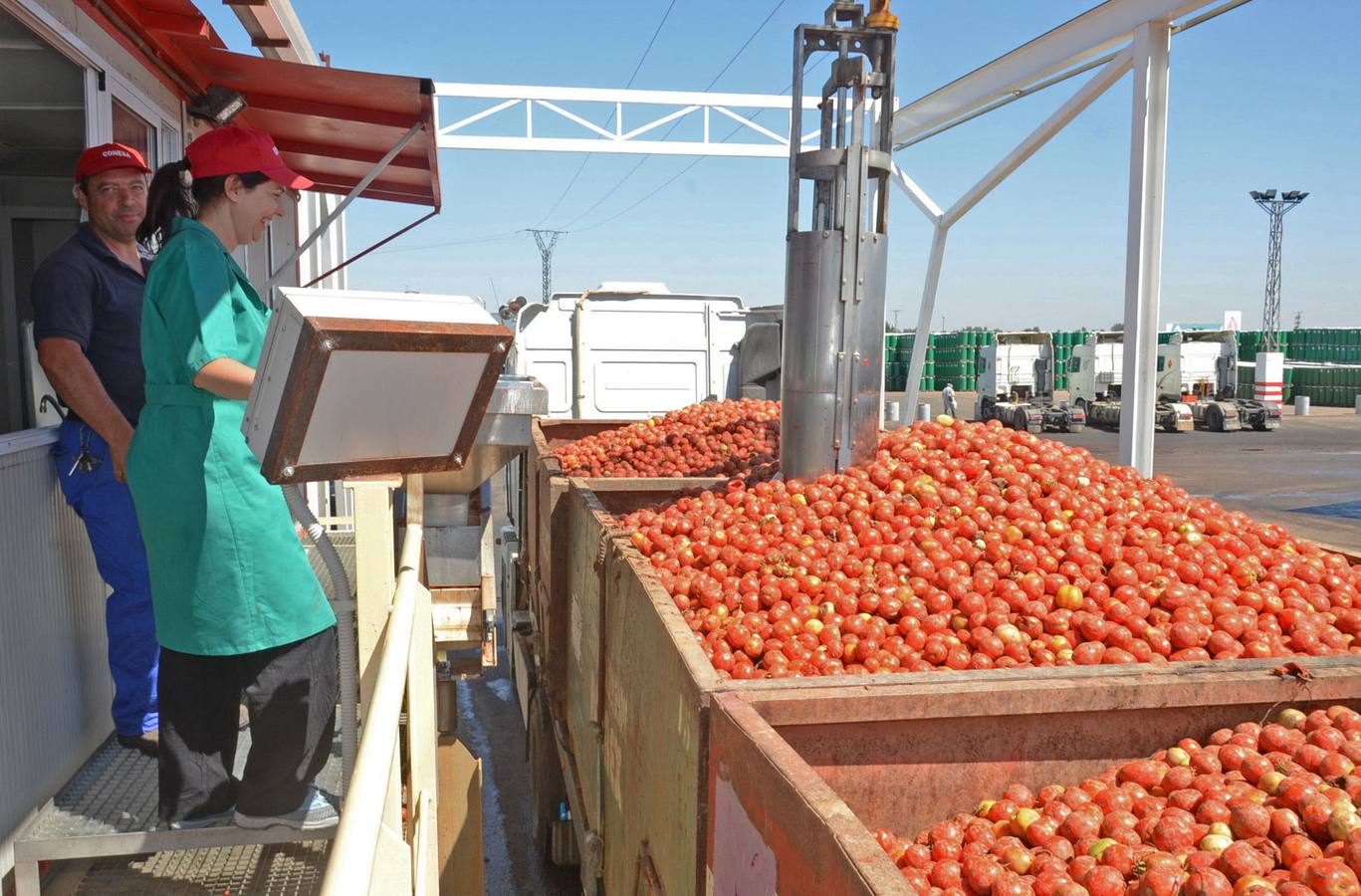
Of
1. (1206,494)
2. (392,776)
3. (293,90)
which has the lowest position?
(1206,494)

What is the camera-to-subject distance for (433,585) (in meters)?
5.66

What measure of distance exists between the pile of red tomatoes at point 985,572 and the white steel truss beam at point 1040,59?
3730 millimetres

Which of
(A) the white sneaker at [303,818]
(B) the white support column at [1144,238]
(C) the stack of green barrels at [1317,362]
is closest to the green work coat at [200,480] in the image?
(A) the white sneaker at [303,818]

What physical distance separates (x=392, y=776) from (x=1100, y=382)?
28561mm

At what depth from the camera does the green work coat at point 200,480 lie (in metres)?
2.43

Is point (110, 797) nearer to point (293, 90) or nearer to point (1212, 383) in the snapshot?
point (293, 90)

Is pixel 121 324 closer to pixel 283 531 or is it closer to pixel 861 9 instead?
pixel 283 531

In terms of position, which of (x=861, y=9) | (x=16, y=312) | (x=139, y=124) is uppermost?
(x=861, y=9)

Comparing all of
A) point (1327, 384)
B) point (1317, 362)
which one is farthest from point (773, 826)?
point (1317, 362)

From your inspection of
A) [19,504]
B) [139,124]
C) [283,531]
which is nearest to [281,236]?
[139,124]

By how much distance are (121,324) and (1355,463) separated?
75.3 ft

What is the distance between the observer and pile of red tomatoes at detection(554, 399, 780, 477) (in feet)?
19.2

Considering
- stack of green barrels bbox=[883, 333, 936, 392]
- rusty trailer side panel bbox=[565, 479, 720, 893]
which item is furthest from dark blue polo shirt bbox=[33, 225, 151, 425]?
stack of green barrels bbox=[883, 333, 936, 392]

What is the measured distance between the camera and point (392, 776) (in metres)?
1.83
